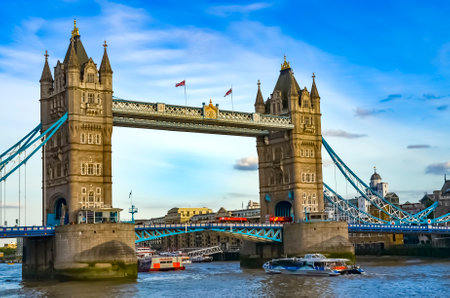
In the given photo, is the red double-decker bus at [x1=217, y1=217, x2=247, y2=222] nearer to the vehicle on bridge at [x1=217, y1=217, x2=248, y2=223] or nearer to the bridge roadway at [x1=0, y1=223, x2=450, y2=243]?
the vehicle on bridge at [x1=217, y1=217, x2=248, y2=223]

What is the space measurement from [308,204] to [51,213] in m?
37.2

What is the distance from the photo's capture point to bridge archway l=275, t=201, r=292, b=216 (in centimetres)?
10575

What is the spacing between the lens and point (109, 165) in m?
85.8

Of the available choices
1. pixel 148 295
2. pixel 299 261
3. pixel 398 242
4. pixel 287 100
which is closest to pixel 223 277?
pixel 299 261

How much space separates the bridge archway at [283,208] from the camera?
105750 mm

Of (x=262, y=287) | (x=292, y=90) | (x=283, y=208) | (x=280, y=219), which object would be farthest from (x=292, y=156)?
(x=262, y=287)

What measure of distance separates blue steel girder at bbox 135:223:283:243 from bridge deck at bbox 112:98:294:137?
13312 mm

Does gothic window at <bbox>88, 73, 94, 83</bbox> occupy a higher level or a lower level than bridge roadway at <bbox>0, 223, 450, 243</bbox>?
higher

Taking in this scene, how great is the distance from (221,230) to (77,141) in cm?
2301

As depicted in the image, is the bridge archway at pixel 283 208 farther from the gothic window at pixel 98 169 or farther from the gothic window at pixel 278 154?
the gothic window at pixel 98 169

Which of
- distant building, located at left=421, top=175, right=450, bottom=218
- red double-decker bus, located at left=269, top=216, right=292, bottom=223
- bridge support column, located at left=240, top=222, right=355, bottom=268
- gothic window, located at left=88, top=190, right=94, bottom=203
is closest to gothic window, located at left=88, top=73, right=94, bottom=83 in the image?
gothic window, located at left=88, top=190, right=94, bottom=203

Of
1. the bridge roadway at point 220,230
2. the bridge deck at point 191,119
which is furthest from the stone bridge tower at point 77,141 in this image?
the bridge roadway at point 220,230

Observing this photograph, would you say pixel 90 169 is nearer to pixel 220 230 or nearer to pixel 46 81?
pixel 46 81

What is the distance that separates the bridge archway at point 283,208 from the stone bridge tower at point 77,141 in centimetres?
3070
